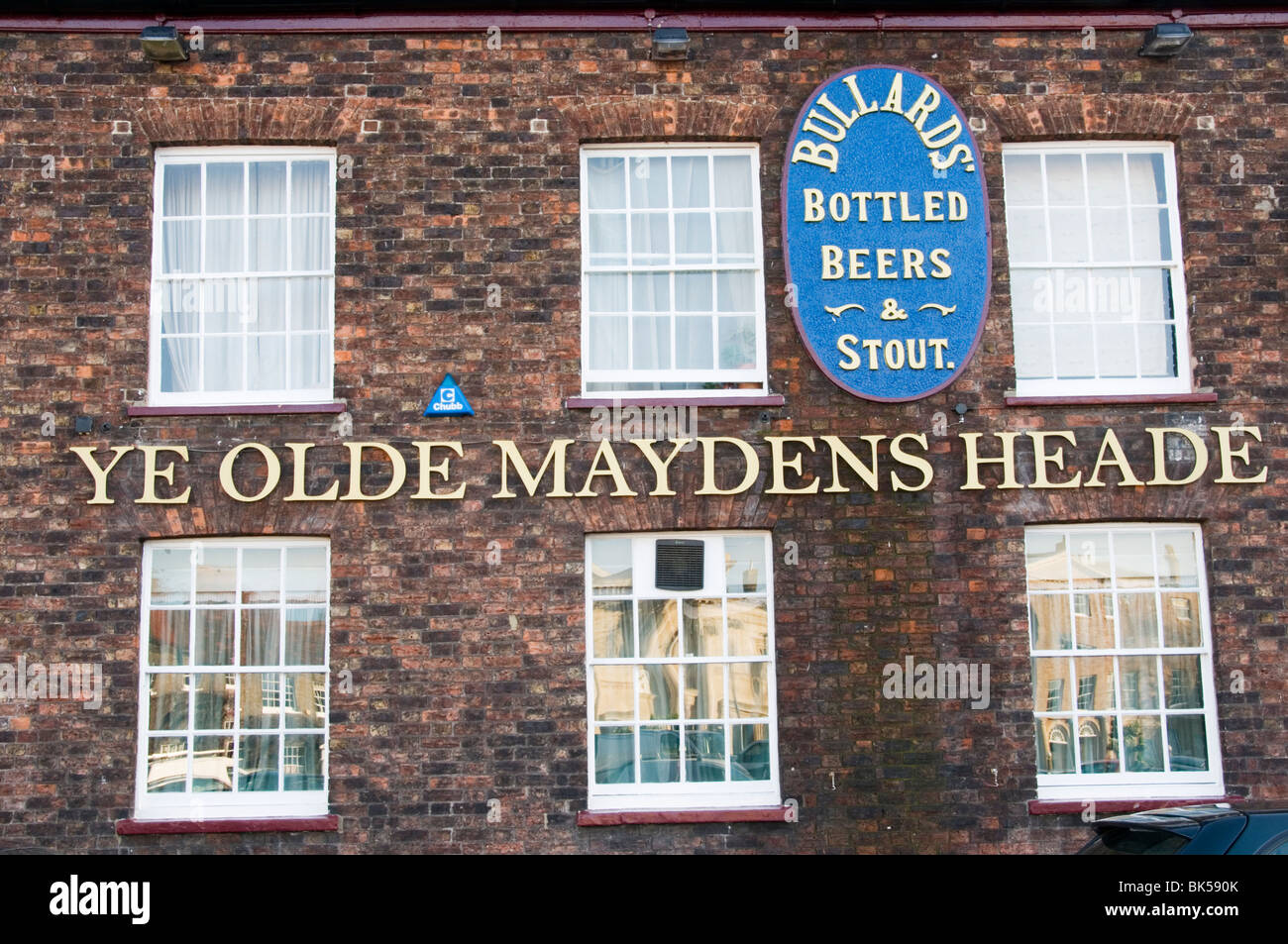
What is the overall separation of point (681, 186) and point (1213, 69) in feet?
14.9

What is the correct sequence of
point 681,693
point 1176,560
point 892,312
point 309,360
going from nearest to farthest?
point 681,693 < point 1176,560 < point 892,312 < point 309,360

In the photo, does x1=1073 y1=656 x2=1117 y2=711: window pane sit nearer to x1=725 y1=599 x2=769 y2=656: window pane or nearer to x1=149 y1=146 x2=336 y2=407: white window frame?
x1=725 y1=599 x2=769 y2=656: window pane

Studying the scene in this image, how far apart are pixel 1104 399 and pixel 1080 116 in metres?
2.36

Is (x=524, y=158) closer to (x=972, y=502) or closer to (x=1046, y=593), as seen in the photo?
(x=972, y=502)

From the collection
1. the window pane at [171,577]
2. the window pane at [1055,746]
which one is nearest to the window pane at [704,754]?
the window pane at [1055,746]

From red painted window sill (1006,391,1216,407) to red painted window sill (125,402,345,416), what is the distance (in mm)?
5391

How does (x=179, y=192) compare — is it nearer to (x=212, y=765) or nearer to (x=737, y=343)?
(x=212, y=765)

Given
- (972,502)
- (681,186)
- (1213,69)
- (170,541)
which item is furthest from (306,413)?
(1213,69)

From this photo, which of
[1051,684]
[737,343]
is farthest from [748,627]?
[1051,684]

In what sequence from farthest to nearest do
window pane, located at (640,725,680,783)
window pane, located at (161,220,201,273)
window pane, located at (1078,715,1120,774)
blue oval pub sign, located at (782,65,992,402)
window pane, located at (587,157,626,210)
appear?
window pane, located at (587,157,626,210)
window pane, located at (161,220,201,273)
blue oval pub sign, located at (782,65,992,402)
window pane, located at (1078,715,1120,774)
window pane, located at (640,725,680,783)

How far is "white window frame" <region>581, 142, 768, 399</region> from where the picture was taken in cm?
1063

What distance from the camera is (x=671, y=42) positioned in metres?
10.7

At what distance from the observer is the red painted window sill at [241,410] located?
10352 mm

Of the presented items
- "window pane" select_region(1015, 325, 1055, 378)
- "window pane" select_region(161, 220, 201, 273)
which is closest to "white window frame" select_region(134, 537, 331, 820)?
"window pane" select_region(161, 220, 201, 273)
